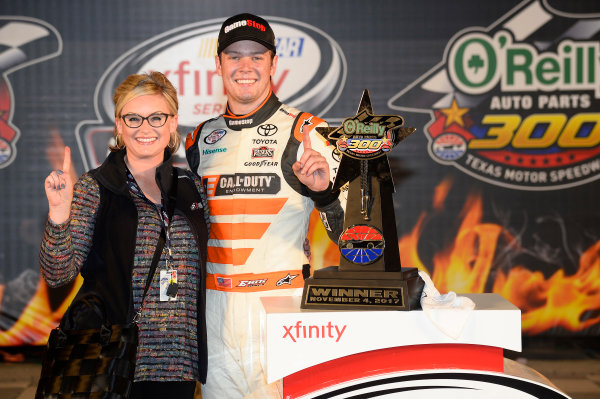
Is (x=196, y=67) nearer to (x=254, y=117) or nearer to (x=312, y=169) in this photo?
(x=254, y=117)

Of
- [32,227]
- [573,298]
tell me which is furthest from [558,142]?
[32,227]

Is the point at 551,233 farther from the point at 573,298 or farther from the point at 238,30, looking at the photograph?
the point at 238,30

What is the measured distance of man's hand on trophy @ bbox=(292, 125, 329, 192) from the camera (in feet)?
6.00

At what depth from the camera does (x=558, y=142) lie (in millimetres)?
4746

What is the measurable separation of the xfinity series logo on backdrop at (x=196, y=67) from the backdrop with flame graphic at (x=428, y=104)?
1cm

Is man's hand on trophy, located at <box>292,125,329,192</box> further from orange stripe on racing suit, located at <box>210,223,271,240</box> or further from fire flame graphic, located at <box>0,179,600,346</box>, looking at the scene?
fire flame graphic, located at <box>0,179,600,346</box>

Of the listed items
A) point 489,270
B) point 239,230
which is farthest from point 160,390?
point 489,270

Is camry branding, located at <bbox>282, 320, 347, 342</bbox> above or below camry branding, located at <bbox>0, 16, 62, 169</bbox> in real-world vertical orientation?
below

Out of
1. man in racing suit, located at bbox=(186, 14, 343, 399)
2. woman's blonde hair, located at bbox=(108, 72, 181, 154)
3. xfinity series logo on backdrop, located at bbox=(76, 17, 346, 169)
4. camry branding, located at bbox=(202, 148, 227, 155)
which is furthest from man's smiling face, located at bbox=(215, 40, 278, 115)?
xfinity series logo on backdrop, located at bbox=(76, 17, 346, 169)

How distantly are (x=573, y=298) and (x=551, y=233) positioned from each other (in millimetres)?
503

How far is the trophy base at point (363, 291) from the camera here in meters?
1.59

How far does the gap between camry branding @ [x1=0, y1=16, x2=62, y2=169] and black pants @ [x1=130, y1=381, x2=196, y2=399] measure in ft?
10.7

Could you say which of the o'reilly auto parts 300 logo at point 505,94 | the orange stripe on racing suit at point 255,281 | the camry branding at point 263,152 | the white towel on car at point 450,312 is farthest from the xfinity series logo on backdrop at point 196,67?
the white towel on car at point 450,312

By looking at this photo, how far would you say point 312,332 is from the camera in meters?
1.54
